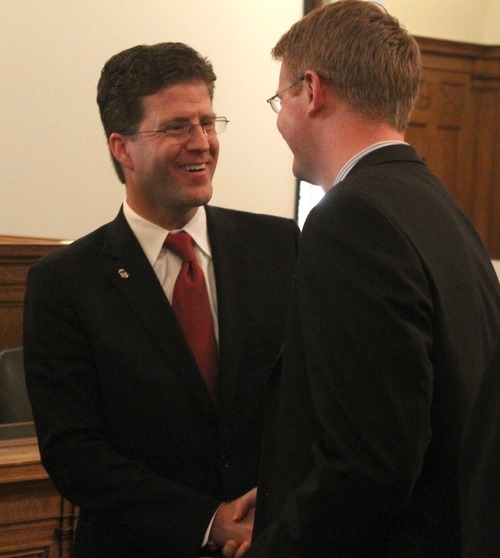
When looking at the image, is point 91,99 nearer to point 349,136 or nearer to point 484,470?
point 349,136

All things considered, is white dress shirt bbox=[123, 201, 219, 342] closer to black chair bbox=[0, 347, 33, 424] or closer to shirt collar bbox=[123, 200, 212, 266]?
shirt collar bbox=[123, 200, 212, 266]

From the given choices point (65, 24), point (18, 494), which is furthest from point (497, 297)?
point (65, 24)

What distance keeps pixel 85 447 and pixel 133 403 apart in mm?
132

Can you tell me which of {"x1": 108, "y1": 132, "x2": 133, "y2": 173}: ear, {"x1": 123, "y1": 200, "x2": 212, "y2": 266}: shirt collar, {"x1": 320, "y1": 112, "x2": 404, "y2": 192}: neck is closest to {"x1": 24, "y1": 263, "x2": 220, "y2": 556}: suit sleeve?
{"x1": 123, "y1": 200, "x2": 212, "y2": 266}: shirt collar

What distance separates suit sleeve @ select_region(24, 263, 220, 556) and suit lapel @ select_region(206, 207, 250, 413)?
19 centimetres

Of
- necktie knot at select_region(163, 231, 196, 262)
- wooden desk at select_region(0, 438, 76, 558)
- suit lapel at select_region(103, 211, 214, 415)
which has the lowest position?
wooden desk at select_region(0, 438, 76, 558)

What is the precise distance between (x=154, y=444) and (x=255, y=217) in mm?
608

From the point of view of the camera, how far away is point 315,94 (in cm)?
160

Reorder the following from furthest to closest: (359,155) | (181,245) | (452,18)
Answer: (452,18), (181,245), (359,155)

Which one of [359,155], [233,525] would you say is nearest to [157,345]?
[233,525]

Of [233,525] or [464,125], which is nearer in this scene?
[233,525]

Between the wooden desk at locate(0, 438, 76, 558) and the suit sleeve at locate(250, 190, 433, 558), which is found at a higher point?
the suit sleeve at locate(250, 190, 433, 558)

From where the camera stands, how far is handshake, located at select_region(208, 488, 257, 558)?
189 cm

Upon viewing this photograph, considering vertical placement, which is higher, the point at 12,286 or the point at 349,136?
the point at 349,136
